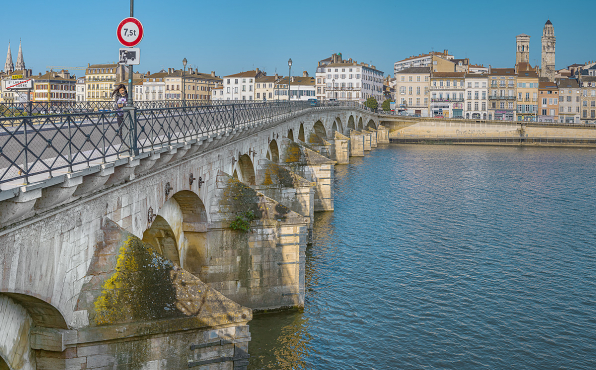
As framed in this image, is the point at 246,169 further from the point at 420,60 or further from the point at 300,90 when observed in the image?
the point at 420,60

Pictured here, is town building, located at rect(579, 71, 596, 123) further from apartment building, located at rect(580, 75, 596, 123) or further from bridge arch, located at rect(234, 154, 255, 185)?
bridge arch, located at rect(234, 154, 255, 185)

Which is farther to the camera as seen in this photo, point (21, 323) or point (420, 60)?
point (420, 60)

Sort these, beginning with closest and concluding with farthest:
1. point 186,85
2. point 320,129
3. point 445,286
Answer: point 445,286 → point 320,129 → point 186,85

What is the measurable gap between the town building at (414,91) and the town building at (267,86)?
1078 inches

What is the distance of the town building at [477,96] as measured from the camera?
11712 cm

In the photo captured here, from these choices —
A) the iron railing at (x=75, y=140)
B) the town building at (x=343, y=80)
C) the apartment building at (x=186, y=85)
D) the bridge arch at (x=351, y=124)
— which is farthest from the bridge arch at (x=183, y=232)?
the town building at (x=343, y=80)

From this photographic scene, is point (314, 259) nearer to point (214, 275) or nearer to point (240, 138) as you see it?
point (240, 138)

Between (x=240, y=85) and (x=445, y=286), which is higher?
(x=240, y=85)

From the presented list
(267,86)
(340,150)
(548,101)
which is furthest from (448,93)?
(340,150)

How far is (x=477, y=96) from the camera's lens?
118 metres

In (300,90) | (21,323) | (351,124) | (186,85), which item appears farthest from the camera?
(300,90)

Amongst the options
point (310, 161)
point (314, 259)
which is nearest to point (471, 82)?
point (310, 161)

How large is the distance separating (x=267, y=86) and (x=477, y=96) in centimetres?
4535

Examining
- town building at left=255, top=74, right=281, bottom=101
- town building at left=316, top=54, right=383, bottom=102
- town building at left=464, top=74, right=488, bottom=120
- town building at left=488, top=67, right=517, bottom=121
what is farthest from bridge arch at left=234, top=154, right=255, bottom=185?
town building at left=316, top=54, right=383, bottom=102
